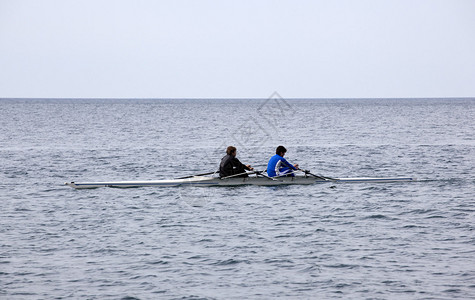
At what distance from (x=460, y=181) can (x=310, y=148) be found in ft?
61.7

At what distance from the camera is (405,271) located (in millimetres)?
12039

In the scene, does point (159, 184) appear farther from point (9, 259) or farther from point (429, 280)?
point (429, 280)

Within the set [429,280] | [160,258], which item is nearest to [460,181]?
[429,280]

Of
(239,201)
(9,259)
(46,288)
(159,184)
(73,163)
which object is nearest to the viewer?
(46,288)

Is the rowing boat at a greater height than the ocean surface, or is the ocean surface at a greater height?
the rowing boat

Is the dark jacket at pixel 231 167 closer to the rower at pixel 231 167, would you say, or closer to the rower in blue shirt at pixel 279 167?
the rower at pixel 231 167

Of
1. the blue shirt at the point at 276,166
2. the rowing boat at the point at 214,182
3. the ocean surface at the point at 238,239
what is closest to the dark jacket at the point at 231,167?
the rowing boat at the point at 214,182

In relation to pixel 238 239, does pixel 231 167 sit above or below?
above

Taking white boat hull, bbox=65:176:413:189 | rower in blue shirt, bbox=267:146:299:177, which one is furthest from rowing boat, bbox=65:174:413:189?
rower in blue shirt, bbox=267:146:299:177

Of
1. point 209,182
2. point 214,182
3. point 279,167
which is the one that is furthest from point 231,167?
point 279,167

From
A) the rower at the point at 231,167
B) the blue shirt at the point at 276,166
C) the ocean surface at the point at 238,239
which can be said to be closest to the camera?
the ocean surface at the point at 238,239

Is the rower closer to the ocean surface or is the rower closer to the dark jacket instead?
the dark jacket

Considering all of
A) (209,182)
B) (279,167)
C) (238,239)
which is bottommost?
(238,239)

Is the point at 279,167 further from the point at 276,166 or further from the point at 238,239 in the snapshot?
the point at 238,239
